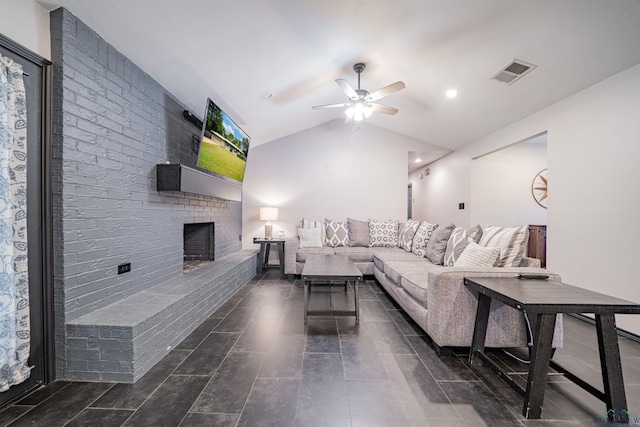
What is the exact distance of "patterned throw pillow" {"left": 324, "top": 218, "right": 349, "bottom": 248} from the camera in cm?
446

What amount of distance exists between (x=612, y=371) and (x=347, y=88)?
9.30ft

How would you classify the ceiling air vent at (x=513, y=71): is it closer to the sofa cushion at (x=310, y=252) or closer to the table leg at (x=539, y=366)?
the table leg at (x=539, y=366)

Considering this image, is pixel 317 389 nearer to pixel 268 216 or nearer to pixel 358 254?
pixel 358 254

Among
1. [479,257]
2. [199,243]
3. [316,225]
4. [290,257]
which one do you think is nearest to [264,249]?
[290,257]

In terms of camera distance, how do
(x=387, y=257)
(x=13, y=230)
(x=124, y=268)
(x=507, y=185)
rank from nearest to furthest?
(x=13, y=230), (x=124, y=268), (x=387, y=257), (x=507, y=185)

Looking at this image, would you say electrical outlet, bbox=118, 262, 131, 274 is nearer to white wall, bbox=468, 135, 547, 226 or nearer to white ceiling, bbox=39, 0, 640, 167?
white ceiling, bbox=39, 0, 640, 167

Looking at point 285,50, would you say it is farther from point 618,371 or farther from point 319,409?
point 618,371

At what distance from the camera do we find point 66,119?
5.13 feet

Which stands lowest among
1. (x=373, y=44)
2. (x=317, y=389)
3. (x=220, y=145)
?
(x=317, y=389)

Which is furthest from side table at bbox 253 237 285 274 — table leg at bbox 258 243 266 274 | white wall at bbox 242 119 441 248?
white wall at bbox 242 119 441 248

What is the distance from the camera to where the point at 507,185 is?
442 centimetres

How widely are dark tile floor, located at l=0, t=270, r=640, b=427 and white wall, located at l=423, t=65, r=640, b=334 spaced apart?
1.99ft

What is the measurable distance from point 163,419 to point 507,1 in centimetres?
349

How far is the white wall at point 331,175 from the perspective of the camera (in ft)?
16.4
